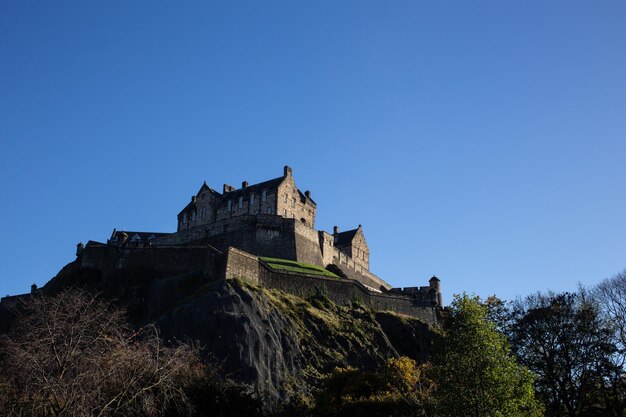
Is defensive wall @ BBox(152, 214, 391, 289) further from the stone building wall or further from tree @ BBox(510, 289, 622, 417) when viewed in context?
tree @ BBox(510, 289, 622, 417)

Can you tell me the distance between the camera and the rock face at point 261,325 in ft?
134

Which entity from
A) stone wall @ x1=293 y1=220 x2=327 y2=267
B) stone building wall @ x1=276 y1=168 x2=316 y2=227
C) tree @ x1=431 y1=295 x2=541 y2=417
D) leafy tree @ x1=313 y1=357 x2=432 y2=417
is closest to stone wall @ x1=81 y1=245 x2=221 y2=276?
stone wall @ x1=293 y1=220 x2=327 y2=267

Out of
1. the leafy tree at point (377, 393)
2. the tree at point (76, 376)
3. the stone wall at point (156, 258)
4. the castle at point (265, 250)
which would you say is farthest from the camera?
the castle at point (265, 250)

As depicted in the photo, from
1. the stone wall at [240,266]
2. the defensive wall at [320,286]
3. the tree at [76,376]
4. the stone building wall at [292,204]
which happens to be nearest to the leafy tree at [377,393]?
the tree at [76,376]

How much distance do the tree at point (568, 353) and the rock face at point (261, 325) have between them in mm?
13199

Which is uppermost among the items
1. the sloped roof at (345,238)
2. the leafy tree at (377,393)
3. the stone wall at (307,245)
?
the sloped roof at (345,238)

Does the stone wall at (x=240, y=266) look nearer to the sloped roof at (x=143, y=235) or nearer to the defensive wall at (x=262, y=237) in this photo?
the defensive wall at (x=262, y=237)

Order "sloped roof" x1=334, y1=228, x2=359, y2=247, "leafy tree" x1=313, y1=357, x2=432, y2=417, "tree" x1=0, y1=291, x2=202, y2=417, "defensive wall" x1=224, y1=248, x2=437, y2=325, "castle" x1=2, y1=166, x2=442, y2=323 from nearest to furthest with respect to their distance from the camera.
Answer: "tree" x1=0, y1=291, x2=202, y2=417
"leafy tree" x1=313, y1=357, x2=432, y2=417
"defensive wall" x1=224, y1=248, x2=437, y2=325
"castle" x1=2, y1=166, x2=442, y2=323
"sloped roof" x1=334, y1=228, x2=359, y2=247

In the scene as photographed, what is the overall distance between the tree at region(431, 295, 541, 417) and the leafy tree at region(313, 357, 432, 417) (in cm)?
295

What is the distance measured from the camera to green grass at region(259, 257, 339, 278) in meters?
55.2

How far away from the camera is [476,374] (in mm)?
28391

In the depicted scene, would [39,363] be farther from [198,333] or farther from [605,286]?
[605,286]

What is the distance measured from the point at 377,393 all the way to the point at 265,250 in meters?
28.6

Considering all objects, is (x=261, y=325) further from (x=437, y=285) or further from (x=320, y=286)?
(x=437, y=285)
